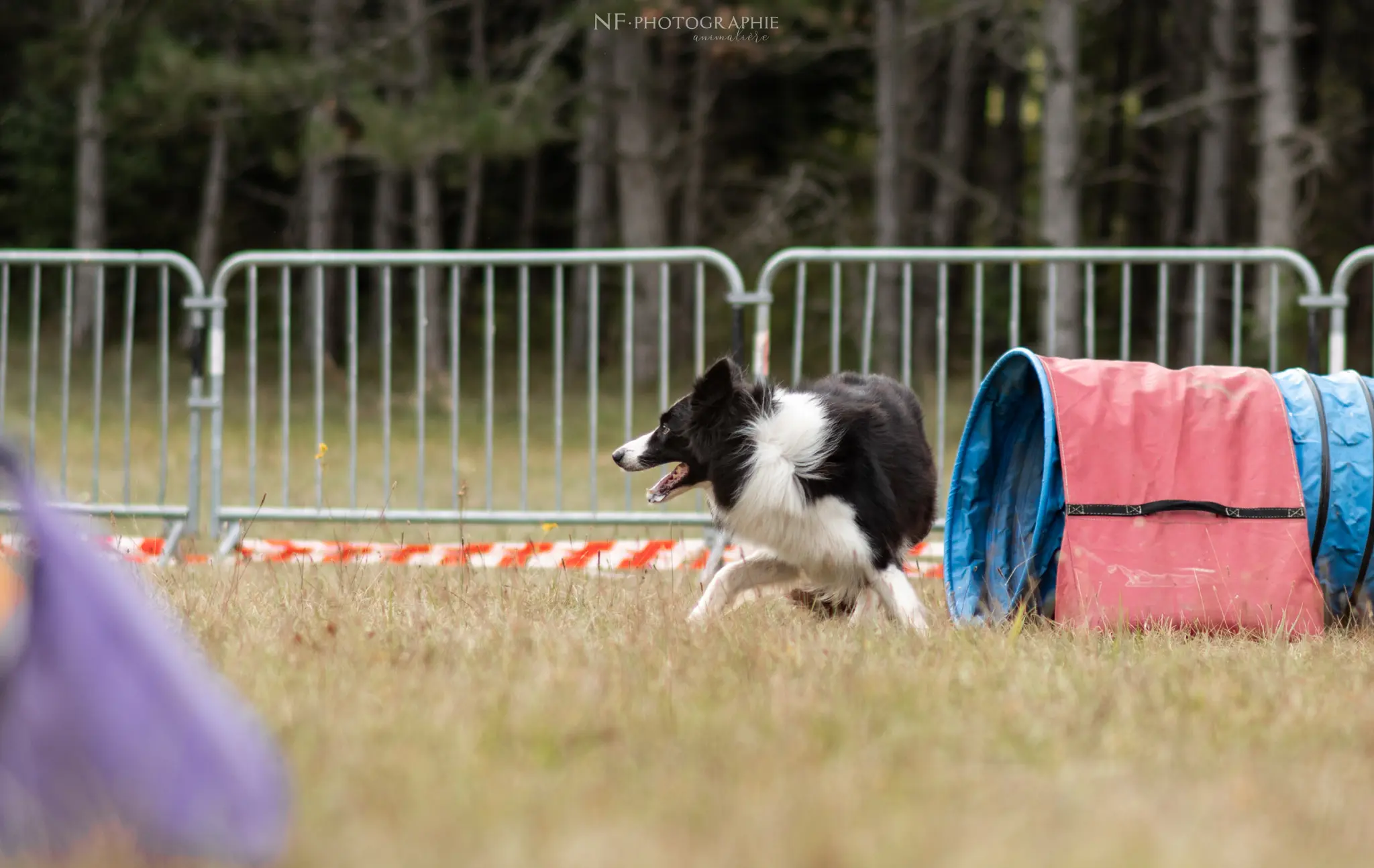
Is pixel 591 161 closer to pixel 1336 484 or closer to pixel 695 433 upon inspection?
pixel 695 433

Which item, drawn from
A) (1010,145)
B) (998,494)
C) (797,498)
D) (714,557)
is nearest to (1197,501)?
(998,494)

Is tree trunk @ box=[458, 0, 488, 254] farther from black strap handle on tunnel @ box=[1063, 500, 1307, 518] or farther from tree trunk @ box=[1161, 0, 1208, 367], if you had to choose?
black strap handle on tunnel @ box=[1063, 500, 1307, 518]

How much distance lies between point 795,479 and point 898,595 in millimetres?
547

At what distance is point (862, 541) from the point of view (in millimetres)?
5133

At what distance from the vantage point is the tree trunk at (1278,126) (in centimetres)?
1550

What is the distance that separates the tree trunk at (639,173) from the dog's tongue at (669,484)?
13180 millimetres

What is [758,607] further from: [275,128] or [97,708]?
[275,128]

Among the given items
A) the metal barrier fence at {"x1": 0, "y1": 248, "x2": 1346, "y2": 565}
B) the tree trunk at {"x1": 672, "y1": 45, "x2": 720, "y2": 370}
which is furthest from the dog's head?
the tree trunk at {"x1": 672, "y1": 45, "x2": 720, "y2": 370}

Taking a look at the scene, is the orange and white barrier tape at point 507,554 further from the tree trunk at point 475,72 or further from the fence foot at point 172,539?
the tree trunk at point 475,72

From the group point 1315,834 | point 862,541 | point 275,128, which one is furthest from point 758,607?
point 275,128

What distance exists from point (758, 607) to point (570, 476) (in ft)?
24.5

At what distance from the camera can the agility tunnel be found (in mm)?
4875

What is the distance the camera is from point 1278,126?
15.6 meters

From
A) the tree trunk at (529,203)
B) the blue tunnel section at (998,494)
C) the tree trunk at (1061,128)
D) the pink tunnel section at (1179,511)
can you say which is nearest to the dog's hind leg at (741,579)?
the blue tunnel section at (998,494)
